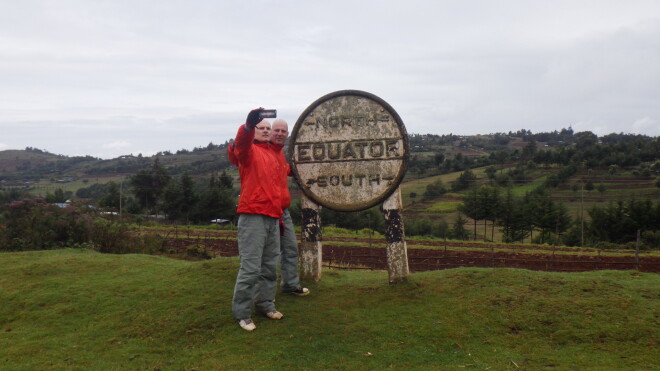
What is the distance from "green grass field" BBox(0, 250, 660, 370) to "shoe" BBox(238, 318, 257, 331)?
0.18ft

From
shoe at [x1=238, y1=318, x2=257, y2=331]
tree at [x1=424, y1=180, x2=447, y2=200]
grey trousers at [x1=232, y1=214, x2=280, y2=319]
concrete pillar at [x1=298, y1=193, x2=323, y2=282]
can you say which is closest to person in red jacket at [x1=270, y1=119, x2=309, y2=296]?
concrete pillar at [x1=298, y1=193, x2=323, y2=282]

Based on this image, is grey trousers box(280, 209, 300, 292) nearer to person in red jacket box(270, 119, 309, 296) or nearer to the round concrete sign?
person in red jacket box(270, 119, 309, 296)

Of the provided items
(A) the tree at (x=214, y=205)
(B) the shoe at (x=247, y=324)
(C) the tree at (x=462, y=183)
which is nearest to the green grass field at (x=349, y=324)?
(B) the shoe at (x=247, y=324)

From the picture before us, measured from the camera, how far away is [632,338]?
188 inches

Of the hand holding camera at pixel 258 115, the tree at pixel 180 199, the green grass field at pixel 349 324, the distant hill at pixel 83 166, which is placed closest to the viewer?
the green grass field at pixel 349 324

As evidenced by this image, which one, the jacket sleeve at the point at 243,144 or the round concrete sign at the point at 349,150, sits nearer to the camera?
the jacket sleeve at the point at 243,144

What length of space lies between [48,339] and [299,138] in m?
4.02

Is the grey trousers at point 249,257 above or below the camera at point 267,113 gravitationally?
below

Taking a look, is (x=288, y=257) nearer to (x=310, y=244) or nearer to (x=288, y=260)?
(x=288, y=260)

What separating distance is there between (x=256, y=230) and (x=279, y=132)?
1396mm

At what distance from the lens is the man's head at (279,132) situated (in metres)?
6.11

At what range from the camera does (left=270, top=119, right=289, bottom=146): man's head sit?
611 cm

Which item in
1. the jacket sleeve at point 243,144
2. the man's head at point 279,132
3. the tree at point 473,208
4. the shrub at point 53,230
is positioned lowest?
the tree at point 473,208

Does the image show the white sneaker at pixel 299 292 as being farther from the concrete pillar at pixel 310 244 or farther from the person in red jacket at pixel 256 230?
the person in red jacket at pixel 256 230
